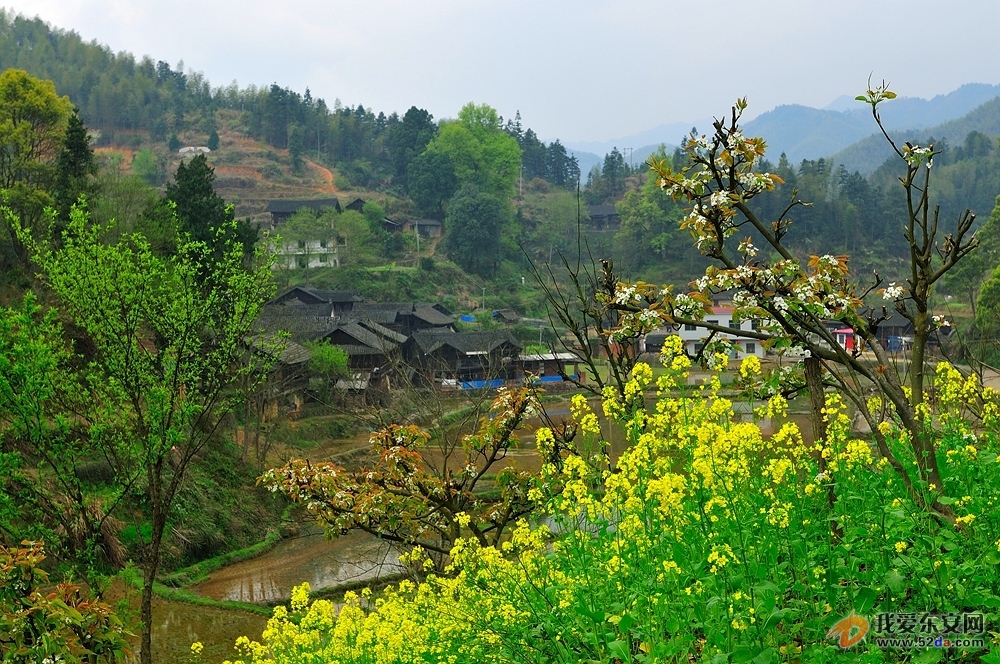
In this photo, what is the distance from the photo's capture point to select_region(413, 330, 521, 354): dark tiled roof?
40.0 meters

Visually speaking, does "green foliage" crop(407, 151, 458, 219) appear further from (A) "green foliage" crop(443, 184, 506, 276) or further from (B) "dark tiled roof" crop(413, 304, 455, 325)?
(B) "dark tiled roof" crop(413, 304, 455, 325)

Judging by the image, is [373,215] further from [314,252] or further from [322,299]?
[322,299]

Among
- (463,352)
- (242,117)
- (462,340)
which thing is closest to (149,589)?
(463,352)

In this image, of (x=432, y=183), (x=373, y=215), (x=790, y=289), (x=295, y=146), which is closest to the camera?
(x=790, y=289)

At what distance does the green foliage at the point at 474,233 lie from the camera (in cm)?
6262

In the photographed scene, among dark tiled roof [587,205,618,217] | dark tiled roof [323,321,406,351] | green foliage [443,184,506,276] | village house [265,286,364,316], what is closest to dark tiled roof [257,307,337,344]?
dark tiled roof [323,321,406,351]

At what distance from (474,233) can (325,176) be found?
2795 centimetres

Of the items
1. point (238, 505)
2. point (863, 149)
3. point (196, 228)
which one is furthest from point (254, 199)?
point (863, 149)

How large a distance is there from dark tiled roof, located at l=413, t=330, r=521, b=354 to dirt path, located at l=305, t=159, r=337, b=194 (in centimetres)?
4129

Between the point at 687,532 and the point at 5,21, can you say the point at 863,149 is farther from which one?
the point at 687,532

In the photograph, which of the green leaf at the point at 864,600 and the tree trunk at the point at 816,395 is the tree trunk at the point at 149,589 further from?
the green leaf at the point at 864,600

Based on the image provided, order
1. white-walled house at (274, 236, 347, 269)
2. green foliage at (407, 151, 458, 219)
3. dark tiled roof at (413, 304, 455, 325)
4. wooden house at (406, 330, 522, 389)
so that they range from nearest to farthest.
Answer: wooden house at (406, 330, 522, 389), dark tiled roof at (413, 304, 455, 325), white-walled house at (274, 236, 347, 269), green foliage at (407, 151, 458, 219)

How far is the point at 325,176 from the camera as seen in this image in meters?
84.0

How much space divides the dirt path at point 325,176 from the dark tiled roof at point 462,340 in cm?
4129
